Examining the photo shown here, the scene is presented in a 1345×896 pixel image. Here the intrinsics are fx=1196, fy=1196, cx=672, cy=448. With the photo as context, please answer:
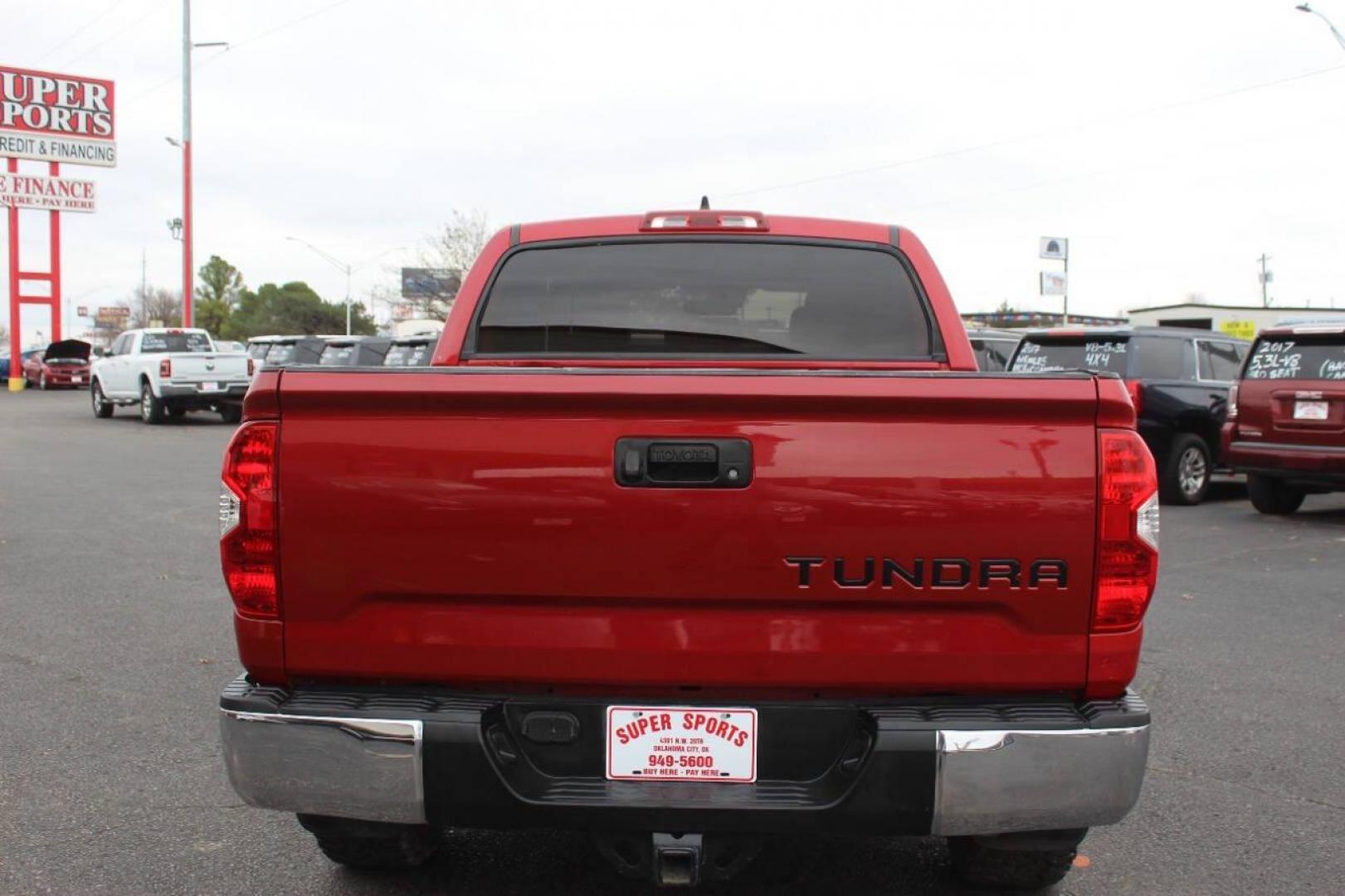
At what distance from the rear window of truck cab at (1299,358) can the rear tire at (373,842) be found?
979 centimetres

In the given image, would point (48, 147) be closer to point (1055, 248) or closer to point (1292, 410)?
point (1055, 248)

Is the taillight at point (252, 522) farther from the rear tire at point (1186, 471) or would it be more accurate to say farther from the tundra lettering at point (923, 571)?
the rear tire at point (1186, 471)

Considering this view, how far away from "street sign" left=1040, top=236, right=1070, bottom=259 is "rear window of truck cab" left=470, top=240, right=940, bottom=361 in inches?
1100

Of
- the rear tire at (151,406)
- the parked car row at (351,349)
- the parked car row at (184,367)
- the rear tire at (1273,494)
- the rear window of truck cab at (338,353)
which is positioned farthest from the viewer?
the rear window of truck cab at (338,353)

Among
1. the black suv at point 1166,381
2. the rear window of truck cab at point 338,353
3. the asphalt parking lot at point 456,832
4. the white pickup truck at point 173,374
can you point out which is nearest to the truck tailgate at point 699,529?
the asphalt parking lot at point 456,832

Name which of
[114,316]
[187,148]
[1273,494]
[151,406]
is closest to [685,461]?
[1273,494]

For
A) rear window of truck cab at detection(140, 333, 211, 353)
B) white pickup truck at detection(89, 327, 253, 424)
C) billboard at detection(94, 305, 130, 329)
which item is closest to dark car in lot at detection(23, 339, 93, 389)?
A: white pickup truck at detection(89, 327, 253, 424)

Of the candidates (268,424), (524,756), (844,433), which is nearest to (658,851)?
(524,756)

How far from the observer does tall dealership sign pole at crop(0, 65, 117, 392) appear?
3884cm

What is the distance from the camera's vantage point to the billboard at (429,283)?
67000mm

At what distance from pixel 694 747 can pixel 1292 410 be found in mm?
9830

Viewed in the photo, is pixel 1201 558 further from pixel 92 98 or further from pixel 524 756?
pixel 92 98

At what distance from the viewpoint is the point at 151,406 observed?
2297 centimetres

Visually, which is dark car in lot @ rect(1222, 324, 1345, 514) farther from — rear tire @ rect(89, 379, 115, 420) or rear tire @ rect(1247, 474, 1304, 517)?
rear tire @ rect(89, 379, 115, 420)
